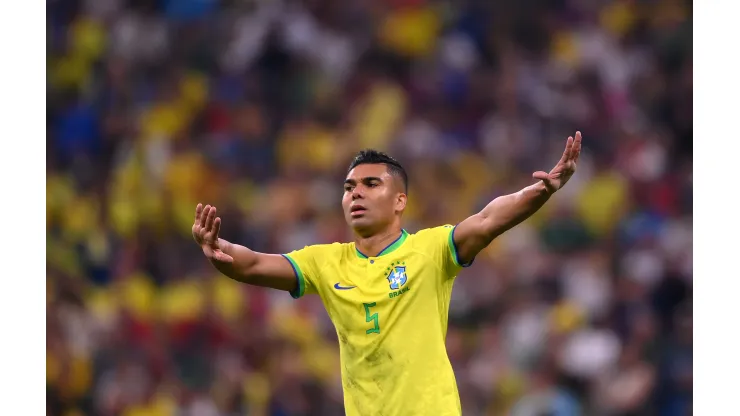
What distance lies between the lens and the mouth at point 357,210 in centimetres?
242

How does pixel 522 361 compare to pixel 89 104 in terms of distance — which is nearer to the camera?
pixel 522 361

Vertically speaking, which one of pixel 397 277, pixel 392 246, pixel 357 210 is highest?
pixel 357 210

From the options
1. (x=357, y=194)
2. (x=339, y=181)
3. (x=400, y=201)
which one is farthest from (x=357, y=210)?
(x=339, y=181)

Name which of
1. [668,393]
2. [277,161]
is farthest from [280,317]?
[668,393]

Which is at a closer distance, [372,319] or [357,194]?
[372,319]

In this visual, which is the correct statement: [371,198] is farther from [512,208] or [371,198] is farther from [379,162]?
[512,208]

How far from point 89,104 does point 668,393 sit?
3.05m

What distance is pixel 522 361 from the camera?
3814 millimetres

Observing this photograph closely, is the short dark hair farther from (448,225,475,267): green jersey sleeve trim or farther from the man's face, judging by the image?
(448,225,475,267): green jersey sleeve trim

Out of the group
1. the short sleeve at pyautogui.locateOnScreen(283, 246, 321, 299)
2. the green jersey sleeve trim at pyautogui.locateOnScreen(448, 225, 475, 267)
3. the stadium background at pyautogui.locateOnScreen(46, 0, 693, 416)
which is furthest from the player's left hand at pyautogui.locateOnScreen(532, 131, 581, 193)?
the stadium background at pyautogui.locateOnScreen(46, 0, 693, 416)

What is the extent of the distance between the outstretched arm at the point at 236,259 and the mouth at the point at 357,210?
0.80 ft

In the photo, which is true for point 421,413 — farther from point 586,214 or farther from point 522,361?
point 586,214

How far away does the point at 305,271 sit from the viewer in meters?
2.49

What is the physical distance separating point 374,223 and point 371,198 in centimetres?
7
